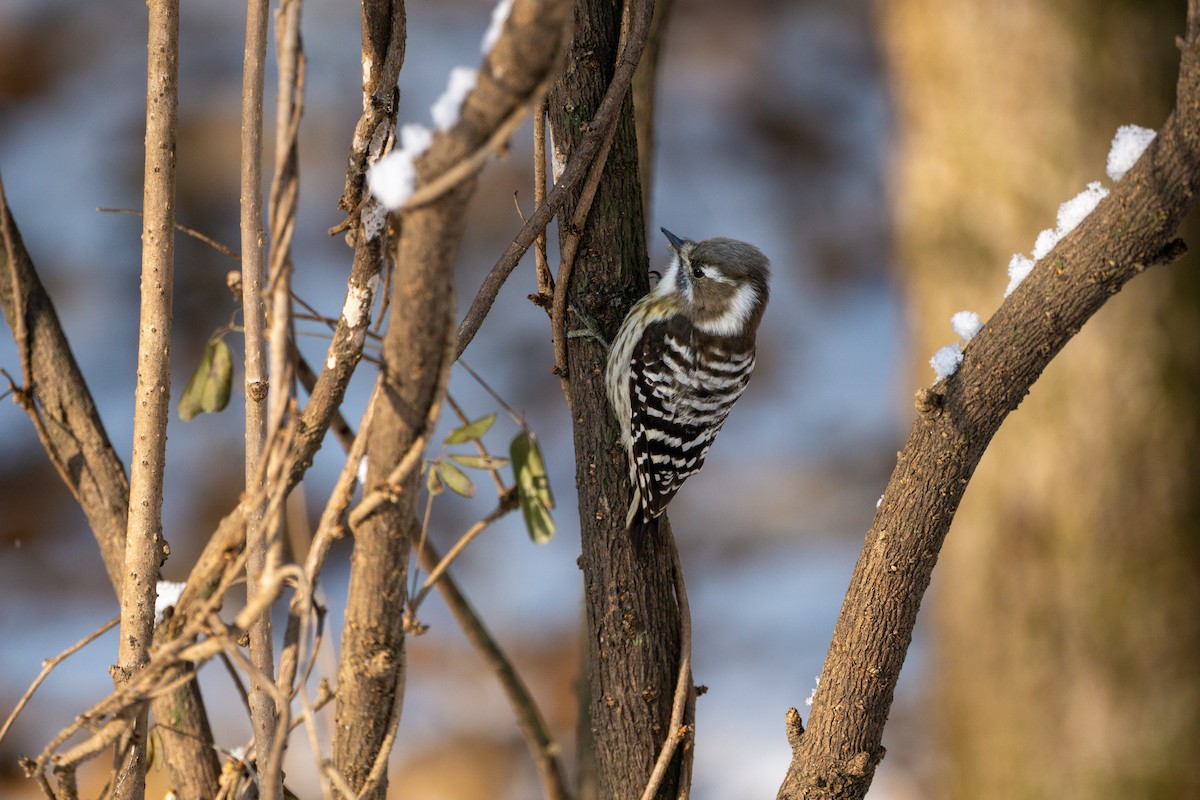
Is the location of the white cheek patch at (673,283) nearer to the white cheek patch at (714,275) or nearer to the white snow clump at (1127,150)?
the white cheek patch at (714,275)

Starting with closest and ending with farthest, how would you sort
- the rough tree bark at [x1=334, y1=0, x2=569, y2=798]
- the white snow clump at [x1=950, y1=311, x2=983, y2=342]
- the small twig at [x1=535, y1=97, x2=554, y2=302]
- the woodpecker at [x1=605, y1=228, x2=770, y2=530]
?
1. the rough tree bark at [x1=334, y1=0, x2=569, y2=798]
2. the white snow clump at [x1=950, y1=311, x2=983, y2=342]
3. the small twig at [x1=535, y1=97, x2=554, y2=302]
4. the woodpecker at [x1=605, y1=228, x2=770, y2=530]

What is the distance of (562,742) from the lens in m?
5.95

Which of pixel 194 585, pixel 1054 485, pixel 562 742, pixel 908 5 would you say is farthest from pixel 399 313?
pixel 562 742

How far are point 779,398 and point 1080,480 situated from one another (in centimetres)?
311

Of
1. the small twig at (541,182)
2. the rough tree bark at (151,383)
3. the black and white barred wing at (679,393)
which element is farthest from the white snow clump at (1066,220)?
the rough tree bark at (151,383)

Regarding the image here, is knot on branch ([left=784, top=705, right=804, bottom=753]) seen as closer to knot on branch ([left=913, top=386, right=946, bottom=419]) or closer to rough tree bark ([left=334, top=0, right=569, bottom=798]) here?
knot on branch ([left=913, top=386, right=946, bottom=419])

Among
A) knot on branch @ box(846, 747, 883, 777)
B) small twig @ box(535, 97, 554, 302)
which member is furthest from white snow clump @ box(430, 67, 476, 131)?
knot on branch @ box(846, 747, 883, 777)

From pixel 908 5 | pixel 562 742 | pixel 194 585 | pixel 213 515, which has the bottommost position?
pixel 194 585

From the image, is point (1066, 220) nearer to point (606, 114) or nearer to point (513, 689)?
point (606, 114)

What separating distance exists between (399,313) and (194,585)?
685 mm

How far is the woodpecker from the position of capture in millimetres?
2752

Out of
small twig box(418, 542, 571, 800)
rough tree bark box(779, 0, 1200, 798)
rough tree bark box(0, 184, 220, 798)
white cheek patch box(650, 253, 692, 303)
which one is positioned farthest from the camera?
white cheek patch box(650, 253, 692, 303)

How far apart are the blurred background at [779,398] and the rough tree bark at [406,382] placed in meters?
2.87

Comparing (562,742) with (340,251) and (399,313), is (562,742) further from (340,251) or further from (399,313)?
(399,313)
